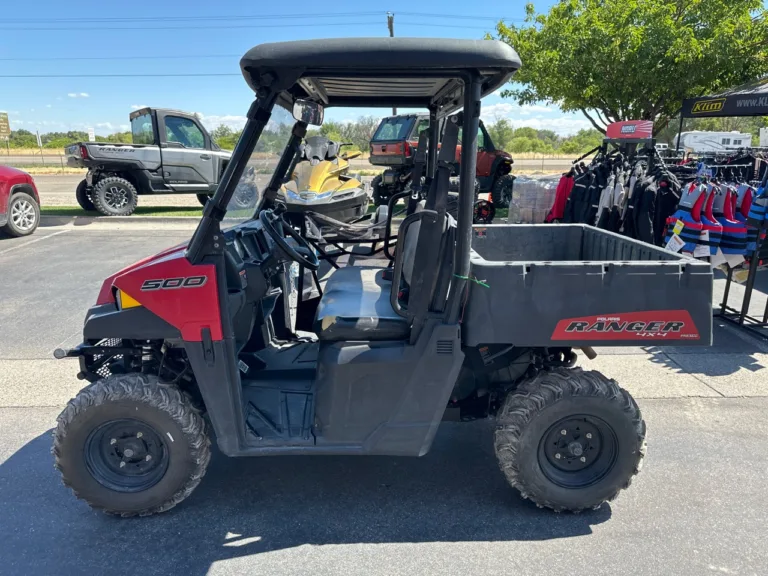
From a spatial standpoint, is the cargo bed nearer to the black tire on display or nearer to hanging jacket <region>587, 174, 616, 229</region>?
hanging jacket <region>587, 174, 616, 229</region>

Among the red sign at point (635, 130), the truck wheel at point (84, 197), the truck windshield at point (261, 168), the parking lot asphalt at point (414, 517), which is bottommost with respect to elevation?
the parking lot asphalt at point (414, 517)

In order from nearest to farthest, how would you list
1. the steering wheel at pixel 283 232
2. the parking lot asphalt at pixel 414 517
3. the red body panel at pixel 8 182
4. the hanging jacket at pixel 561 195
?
1. the parking lot asphalt at pixel 414 517
2. the steering wheel at pixel 283 232
3. the hanging jacket at pixel 561 195
4. the red body panel at pixel 8 182

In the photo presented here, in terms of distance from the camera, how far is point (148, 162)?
40.7 ft

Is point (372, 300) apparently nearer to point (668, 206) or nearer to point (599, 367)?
point (599, 367)

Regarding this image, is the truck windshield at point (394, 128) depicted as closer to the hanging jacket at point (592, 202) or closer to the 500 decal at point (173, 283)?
the hanging jacket at point (592, 202)

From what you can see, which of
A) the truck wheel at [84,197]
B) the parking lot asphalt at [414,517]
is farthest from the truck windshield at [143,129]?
the parking lot asphalt at [414,517]

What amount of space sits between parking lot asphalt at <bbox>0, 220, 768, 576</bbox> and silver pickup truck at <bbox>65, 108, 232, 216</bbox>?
8991 millimetres

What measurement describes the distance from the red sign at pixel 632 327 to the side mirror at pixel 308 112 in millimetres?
1730

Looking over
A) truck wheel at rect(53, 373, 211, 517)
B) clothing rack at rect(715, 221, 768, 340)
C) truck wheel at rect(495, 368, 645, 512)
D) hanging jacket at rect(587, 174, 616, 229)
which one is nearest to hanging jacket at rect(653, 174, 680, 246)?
hanging jacket at rect(587, 174, 616, 229)

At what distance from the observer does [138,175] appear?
12.4 metres

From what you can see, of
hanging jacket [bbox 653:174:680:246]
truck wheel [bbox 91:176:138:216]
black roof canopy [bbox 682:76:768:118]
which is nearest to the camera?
hanging jacket [bbox 653:174:680:246]

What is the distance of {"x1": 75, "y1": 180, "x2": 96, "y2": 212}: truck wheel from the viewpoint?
12.4 m

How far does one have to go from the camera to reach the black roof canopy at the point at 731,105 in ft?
23.5

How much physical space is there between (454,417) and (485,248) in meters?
1.41
